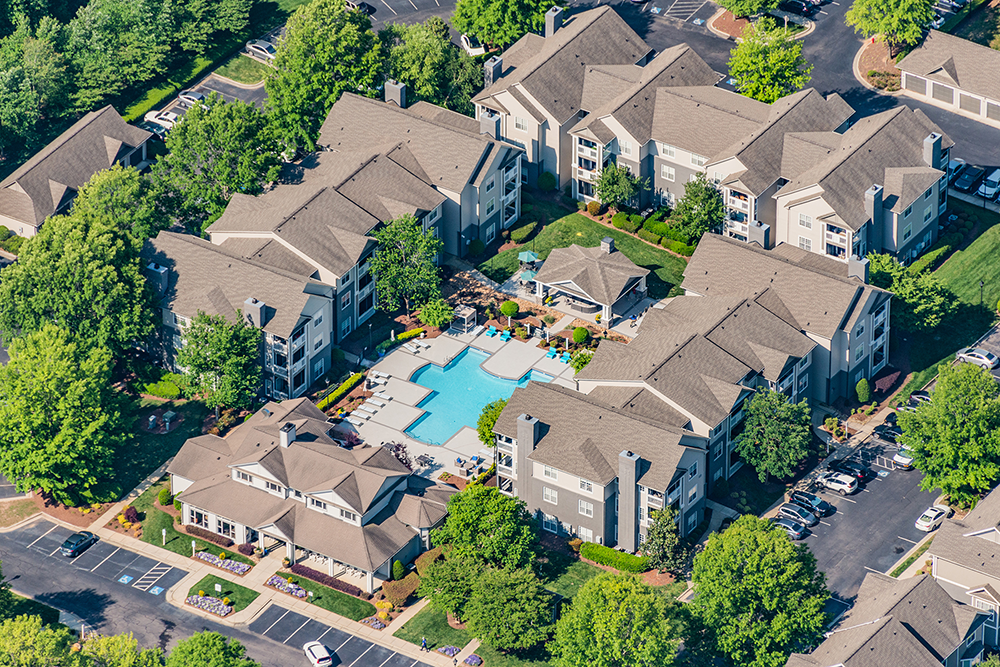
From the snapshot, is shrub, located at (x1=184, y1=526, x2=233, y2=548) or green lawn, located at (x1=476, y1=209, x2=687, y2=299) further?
green lawn, located at (x1=476, y1=209, x2=687, y2=299)

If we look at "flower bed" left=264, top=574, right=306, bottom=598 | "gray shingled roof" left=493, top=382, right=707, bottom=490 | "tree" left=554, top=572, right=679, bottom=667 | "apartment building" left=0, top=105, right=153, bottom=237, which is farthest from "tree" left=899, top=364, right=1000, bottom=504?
"apartment building" left=0, top=105, right=153, bottom=237

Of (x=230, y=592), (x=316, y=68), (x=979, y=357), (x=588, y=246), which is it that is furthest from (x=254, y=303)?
(x=979, y=357)

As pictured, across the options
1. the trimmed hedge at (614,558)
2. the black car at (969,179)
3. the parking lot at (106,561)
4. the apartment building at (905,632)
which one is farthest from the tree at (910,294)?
the parking lot at (106,561)

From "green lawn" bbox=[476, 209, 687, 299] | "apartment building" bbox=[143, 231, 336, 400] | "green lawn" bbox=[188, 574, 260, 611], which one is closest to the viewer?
"green lawn" bbox=[188, 574, 260, 611]

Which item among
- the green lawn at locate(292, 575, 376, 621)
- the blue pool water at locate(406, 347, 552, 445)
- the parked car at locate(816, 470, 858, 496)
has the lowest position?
the green lawn at locate(292, 575, 376, 621)

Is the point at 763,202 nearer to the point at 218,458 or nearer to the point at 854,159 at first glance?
the point at 854,159

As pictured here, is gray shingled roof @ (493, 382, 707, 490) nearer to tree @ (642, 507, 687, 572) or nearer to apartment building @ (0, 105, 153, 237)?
tree @ (642, 507, 687, 572)
